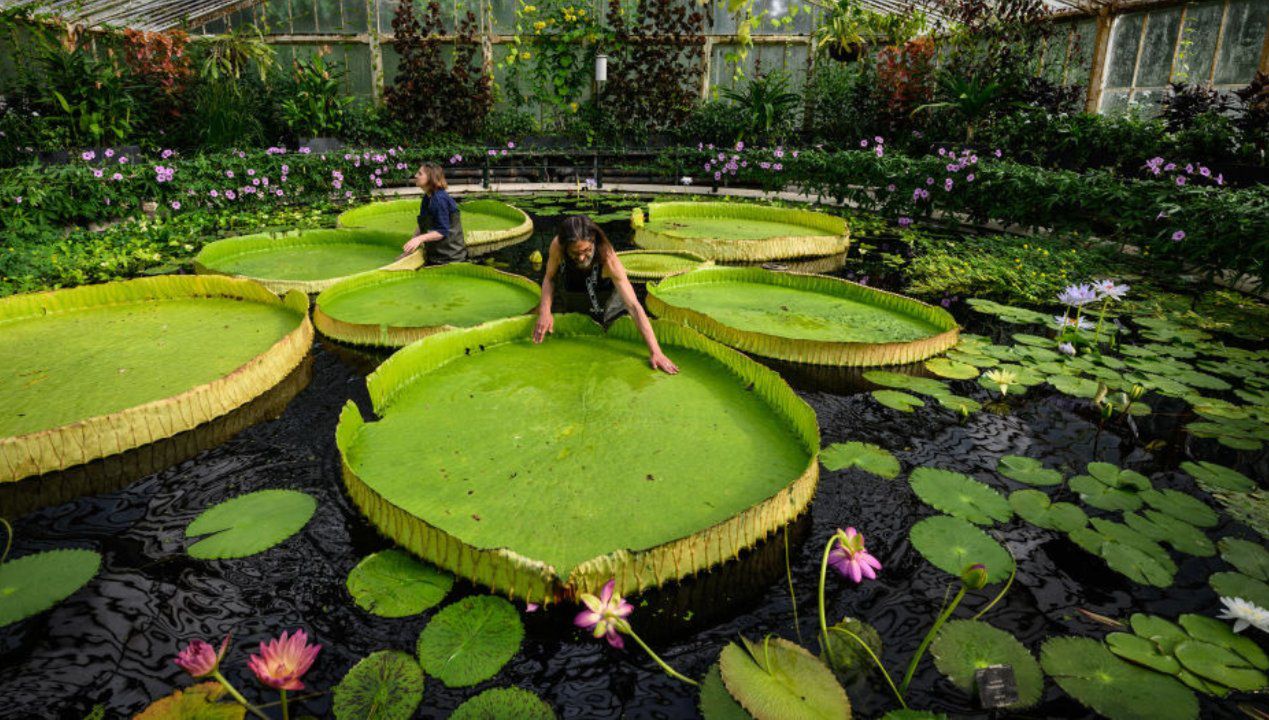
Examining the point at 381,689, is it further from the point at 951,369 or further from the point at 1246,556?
the point at 951,369

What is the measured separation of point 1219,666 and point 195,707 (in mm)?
2554

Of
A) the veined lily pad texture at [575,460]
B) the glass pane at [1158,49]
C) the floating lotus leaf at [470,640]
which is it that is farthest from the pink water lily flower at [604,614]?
the glass pane at [1158,49]

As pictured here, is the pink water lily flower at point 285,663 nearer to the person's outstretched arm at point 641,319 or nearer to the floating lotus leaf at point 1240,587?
the person's outstretched arm at point 641,319

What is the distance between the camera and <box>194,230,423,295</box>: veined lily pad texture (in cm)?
500

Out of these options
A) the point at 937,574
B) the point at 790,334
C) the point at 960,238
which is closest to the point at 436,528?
the point at 937,574

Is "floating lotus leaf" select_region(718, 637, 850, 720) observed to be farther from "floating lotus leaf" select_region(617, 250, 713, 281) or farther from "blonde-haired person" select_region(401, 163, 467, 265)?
"blonde-haired person" select_region(401, 163, 467, 265)

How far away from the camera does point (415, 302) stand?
14.5ft

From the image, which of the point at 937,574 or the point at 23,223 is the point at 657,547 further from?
the point at 23,223

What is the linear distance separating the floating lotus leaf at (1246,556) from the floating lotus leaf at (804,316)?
167 cm

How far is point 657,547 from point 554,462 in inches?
25.4

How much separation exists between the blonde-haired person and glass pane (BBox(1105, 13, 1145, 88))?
412 inches

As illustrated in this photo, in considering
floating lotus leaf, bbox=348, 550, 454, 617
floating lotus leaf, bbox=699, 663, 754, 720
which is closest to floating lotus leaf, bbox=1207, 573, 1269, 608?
floating lotus leaf, bbox=699, 663, 754, 720

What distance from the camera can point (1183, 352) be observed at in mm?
3854

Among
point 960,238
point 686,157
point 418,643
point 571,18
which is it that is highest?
point 571,18
